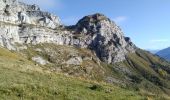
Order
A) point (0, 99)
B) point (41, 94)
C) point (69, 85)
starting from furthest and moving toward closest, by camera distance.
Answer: point (69, 85)
point (41, 94)
point (0, 99)

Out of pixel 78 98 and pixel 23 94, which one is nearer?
pixel 23 94

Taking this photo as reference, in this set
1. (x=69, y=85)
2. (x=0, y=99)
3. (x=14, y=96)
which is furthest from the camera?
(x=69, y=85)

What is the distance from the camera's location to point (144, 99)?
3272cm

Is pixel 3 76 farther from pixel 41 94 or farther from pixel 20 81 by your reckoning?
pixel 41 94

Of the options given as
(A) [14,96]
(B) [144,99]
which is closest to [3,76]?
(A) [14,96]

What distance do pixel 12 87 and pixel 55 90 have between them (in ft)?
12.5

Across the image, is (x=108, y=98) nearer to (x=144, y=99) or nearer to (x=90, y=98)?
(x=90, y=98)

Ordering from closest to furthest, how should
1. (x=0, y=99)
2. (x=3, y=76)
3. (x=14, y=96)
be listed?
1. (x=0, y=99)
2. (x=14, y=96)
3. (x=3, y=76)

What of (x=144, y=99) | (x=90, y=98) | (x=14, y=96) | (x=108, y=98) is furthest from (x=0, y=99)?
(x=144, y=99)

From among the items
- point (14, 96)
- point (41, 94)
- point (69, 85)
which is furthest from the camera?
point (69, 85)

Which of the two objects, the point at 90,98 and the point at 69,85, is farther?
the point at 69,85

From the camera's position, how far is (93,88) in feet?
111

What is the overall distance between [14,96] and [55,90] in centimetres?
474

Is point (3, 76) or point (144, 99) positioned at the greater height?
point (3, 76)
